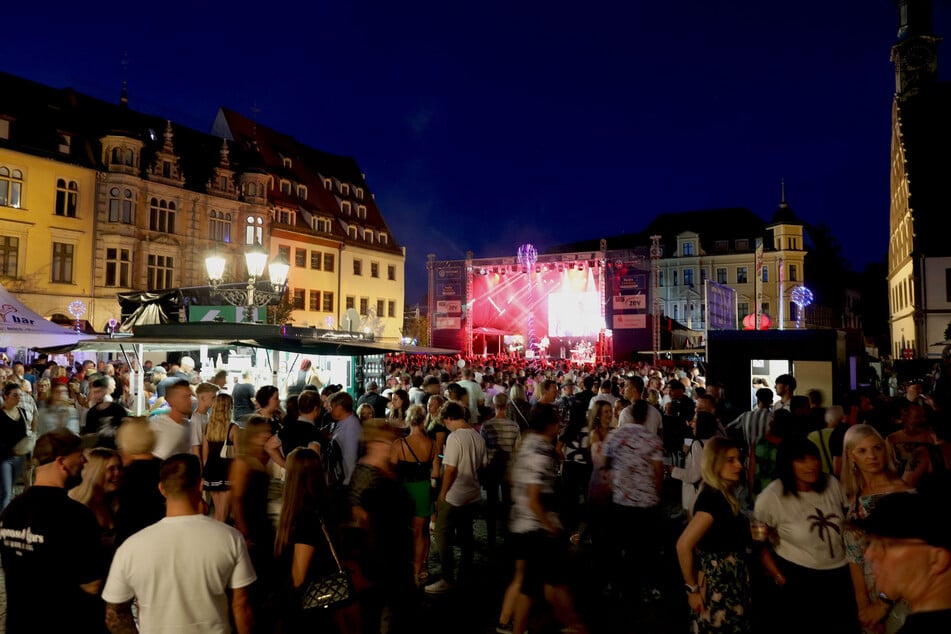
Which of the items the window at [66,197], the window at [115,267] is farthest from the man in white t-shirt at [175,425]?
the window at [115,267]

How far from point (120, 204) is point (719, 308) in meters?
28.9

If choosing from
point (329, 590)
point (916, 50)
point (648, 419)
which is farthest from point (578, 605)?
point (916, 50)

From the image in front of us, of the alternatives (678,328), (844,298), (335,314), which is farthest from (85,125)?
(844,298)

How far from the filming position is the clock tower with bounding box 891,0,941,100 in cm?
4806

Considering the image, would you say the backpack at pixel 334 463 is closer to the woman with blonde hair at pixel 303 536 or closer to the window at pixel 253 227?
the woman with blonde hair at pixel 303 536

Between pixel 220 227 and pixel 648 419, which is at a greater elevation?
pixel 220 227

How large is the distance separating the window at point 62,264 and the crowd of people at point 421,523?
89.3 ft

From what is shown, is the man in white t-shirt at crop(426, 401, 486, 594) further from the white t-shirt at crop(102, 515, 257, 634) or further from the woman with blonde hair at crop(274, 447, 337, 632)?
the white t-shirt at crop(102, 515, 257, 634)

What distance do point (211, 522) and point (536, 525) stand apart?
251cm

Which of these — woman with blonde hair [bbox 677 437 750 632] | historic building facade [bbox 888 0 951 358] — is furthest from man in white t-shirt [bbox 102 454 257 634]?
historic building facade [bbox 888 0 951 358]

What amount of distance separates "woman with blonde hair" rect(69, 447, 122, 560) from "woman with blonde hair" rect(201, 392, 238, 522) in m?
1.33

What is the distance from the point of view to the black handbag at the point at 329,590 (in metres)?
3.81

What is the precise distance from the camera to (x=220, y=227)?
3872cm

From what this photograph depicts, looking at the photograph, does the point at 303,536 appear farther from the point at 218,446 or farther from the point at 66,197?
the point at 66,197
